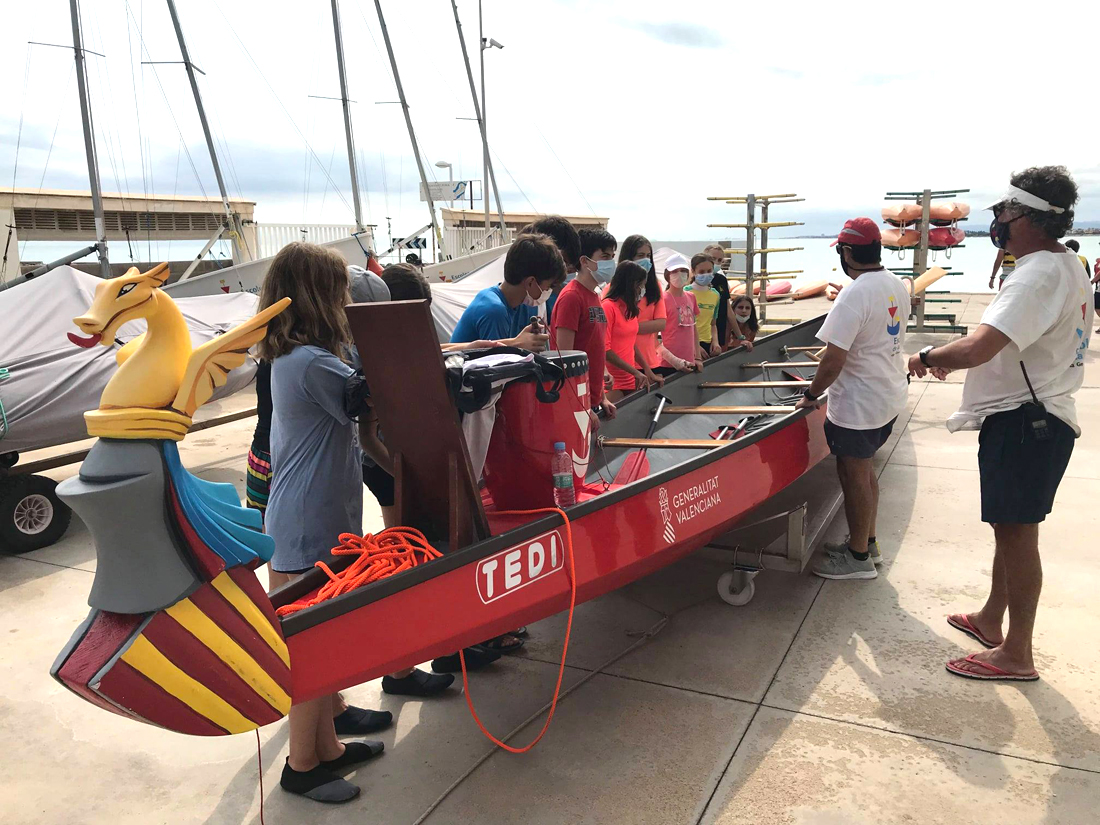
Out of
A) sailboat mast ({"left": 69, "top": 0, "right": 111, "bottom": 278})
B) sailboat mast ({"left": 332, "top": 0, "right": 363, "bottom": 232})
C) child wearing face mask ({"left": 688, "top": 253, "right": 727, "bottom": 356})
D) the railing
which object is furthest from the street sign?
child wearing face mask ({"left": 688, "top": 253, "right": 727, "bottom": 356})

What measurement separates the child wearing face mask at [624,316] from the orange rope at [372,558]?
100.0 inches

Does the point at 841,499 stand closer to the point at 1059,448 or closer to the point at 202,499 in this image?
the point at 1059,448

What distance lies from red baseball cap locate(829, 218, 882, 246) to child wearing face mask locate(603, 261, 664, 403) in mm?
1294

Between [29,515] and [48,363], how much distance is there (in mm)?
1020

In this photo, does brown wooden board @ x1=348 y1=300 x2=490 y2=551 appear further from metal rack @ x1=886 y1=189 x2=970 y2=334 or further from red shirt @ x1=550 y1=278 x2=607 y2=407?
metal rack @ x1=886 y1=189 x2=970 y2=334

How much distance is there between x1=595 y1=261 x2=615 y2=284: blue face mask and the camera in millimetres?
4458

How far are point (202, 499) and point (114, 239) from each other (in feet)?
71.0

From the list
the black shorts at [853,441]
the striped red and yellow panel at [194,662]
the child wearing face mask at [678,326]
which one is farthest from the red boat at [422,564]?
the child wearing face mask at [678,326]

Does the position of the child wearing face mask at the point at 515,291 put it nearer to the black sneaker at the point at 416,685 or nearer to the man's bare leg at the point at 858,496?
the black sneaker at the point at 416,685

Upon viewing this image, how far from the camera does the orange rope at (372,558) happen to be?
7.82 ft

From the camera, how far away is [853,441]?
427 cm

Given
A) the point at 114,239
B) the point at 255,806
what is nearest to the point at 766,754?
the point at 255,806

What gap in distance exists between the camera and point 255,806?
2730mm

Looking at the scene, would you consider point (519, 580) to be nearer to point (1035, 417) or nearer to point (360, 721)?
point (360, 721)
